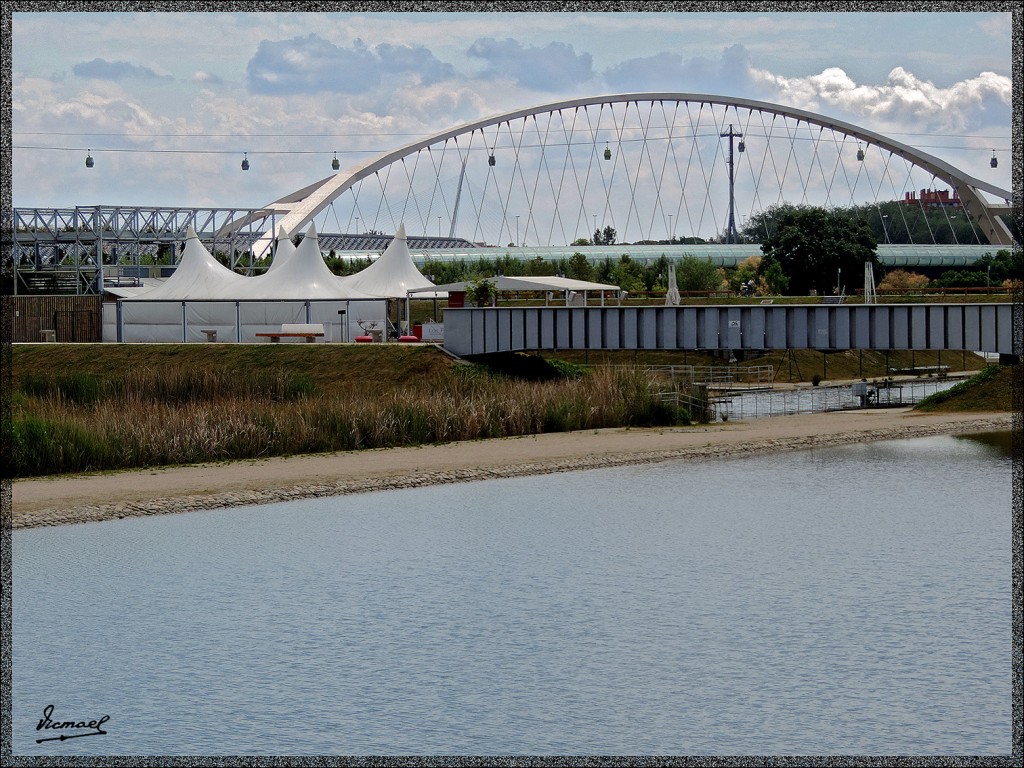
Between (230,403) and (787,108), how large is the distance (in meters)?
93.9

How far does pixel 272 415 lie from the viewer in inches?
1809

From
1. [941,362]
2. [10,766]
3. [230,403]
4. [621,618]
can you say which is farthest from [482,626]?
[941,362]

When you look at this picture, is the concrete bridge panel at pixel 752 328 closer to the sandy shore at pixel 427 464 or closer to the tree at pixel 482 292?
the sandy shore at pixel 427 464

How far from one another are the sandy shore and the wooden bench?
2012cm

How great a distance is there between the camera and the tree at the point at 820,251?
4429 inches

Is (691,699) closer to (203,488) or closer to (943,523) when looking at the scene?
(943,523)

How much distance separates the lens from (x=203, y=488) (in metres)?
37.8

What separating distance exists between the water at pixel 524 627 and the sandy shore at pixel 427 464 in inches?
50.5

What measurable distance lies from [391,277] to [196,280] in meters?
11.3

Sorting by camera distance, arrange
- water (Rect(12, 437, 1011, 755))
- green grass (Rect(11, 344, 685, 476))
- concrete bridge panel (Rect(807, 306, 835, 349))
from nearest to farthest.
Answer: water (Rect(12, 437, 1011, 755)) → green grass (Rect(11, 344, 685, 476)) → concrete bridge panel (Rect(807, 306, 835, 349))

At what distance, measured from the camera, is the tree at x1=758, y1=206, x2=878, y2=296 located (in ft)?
369

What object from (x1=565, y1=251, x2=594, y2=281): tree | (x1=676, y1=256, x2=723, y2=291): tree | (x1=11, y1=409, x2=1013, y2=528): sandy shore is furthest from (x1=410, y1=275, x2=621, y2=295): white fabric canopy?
(x1=565, y1=251, x2=594, y2=281): tree

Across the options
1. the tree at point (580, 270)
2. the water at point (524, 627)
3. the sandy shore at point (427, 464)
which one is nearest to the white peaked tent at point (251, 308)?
the sandy shore at point (427, 464)

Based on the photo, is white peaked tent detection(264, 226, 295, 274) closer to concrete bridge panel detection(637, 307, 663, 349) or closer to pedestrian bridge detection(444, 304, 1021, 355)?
pedestrian bridge detection(444, 304, 1021, 355)
